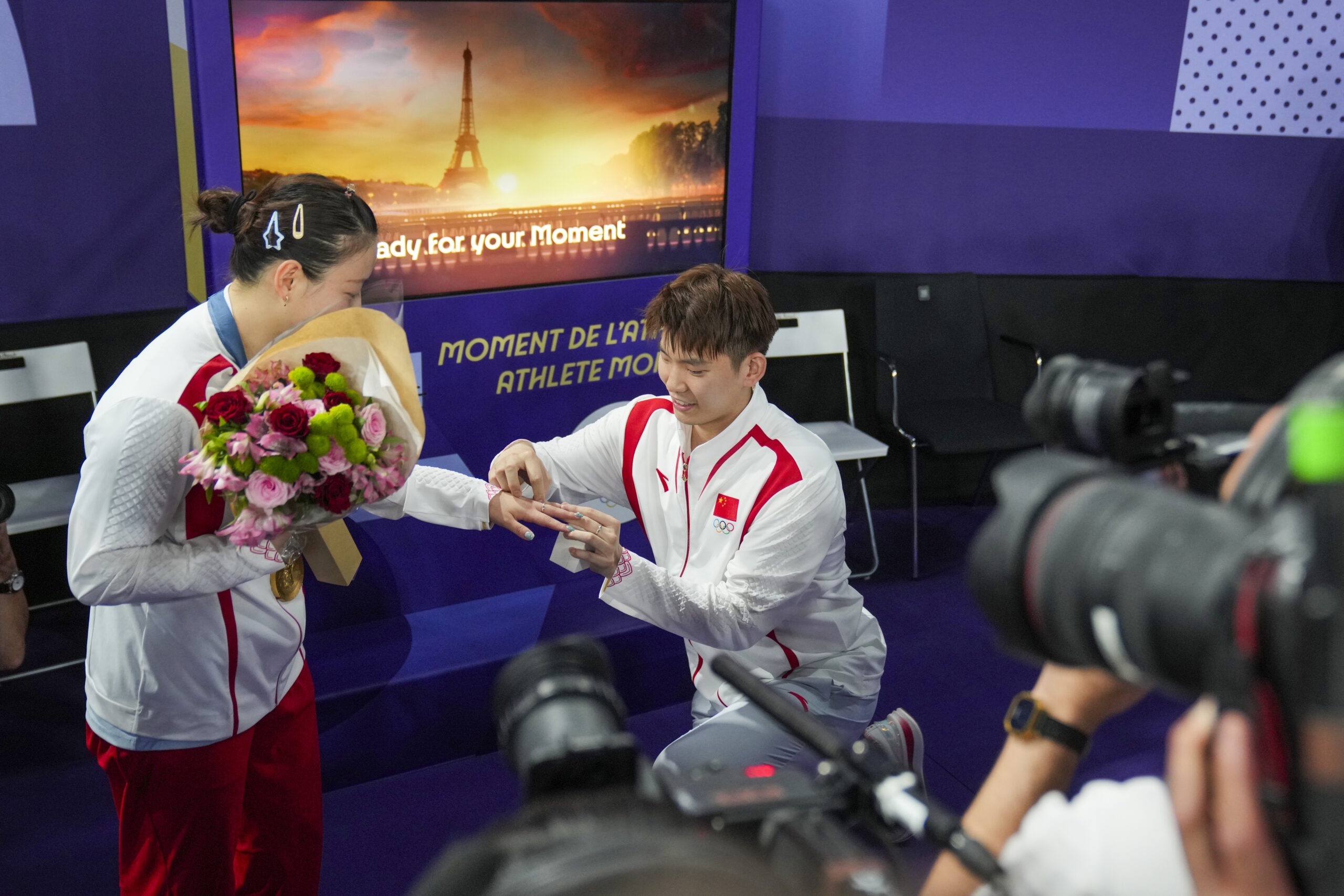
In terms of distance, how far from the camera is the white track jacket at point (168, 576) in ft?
5.80

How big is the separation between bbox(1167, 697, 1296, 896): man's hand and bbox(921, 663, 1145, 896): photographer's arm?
34cm

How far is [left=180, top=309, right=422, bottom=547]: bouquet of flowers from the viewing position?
1759 mm

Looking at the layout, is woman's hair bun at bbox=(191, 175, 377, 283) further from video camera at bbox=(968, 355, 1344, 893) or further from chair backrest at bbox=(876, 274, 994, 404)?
chair backrest at bbox=(876, 274, 994, 404)

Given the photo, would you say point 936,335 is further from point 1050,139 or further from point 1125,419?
point 1125,419

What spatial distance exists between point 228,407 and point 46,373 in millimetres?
2169

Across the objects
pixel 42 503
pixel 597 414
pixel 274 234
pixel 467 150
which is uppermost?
pixel 467 150

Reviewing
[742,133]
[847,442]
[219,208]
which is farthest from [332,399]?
[847,442]

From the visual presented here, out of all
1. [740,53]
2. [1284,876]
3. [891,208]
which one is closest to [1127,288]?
[891,208]

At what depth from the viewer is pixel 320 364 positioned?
6.15 ft

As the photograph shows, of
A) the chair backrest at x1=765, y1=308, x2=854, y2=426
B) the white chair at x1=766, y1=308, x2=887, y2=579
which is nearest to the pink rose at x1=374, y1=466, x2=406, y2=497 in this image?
the white chair at x1=766, y1=308, x2=887, y2=579

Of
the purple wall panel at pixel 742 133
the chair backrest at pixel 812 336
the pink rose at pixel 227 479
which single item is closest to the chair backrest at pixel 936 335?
the chair backrest at pixel 812 336

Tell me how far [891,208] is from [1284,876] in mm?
4426

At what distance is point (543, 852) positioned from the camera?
64 centimetres

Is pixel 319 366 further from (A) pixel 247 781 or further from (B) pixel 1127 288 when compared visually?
(B) pixel 1127 288
